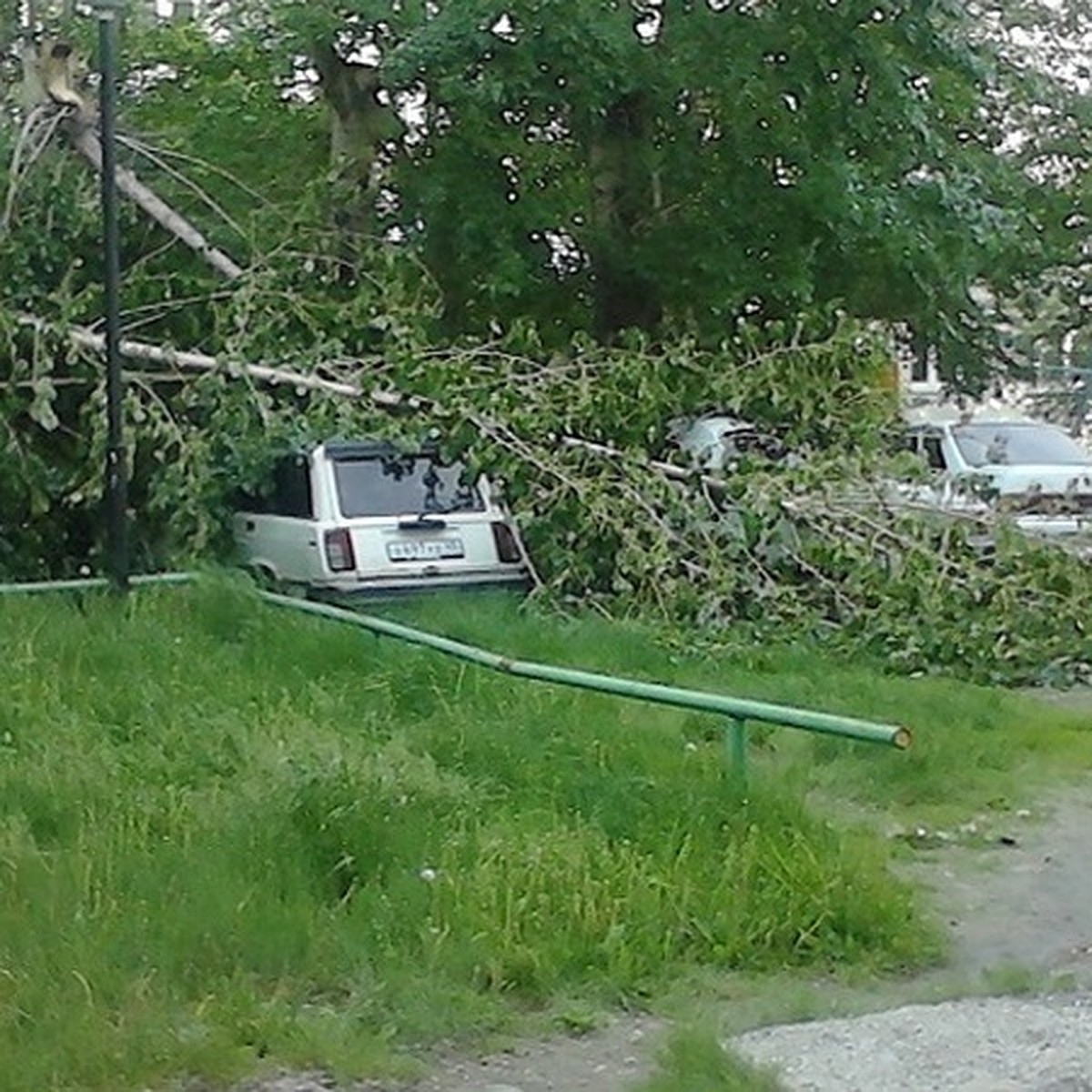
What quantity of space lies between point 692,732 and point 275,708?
1.98 m

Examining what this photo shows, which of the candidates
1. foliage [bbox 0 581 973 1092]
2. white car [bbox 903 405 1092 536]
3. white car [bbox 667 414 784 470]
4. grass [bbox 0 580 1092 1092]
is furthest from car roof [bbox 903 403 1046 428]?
foliage [bbox 0 581 973 1092]

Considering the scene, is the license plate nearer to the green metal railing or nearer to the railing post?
the green metal railing

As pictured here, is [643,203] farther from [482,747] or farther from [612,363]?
[482,747]

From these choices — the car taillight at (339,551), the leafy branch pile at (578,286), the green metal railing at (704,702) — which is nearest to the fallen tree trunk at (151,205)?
the leafy branch pile at (578,286)

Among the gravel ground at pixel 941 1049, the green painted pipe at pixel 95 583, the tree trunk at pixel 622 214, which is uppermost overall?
the tree trunk at pixel 622 214

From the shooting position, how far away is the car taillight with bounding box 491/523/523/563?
1324 cm

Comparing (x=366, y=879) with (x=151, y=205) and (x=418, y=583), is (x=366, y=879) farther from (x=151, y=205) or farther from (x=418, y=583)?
(x=151, y=205)

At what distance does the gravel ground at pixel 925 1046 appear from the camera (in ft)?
16.2

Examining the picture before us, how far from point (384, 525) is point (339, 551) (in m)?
0.39

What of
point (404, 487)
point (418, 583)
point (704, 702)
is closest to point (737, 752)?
point (704, 702)

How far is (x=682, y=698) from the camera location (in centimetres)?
740

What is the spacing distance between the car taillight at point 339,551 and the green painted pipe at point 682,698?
256 cm

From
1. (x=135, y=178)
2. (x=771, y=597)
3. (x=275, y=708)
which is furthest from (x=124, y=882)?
(x=135, y=178)

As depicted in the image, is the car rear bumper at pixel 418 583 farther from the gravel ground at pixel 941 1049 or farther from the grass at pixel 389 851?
the gravel ground at pixel 941 1049
